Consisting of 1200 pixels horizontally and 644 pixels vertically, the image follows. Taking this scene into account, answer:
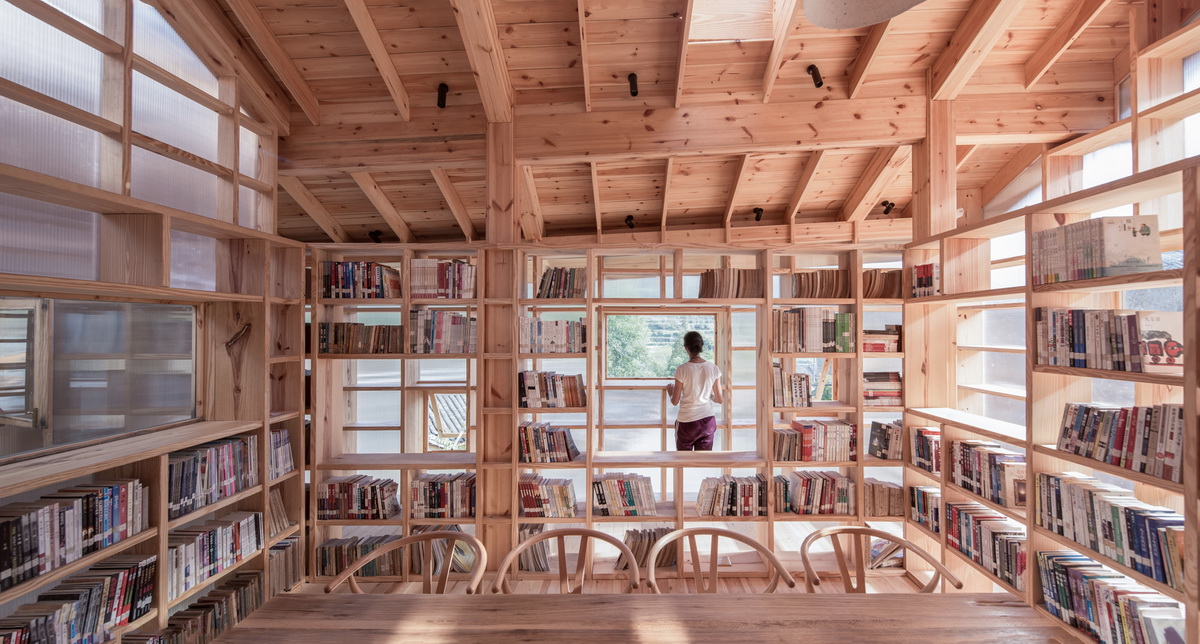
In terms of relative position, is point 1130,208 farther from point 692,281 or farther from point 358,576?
point 358,576

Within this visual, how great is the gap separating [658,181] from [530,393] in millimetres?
2574

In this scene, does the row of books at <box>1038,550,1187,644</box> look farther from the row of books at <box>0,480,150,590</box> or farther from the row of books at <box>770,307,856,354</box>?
the row of books at <box>0,480,150,590</box>

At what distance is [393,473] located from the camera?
5602mm

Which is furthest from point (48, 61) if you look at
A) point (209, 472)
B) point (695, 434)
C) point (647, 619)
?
point (695, 434)

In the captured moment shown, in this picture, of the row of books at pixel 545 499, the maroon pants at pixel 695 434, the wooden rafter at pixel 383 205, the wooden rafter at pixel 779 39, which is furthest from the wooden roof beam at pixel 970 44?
the wooden rafter at pixel 383 205

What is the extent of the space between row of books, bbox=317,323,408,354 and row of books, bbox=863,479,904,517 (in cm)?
325

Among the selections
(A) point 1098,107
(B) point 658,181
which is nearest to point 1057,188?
(A) point 1098,107

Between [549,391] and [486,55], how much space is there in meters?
2.05

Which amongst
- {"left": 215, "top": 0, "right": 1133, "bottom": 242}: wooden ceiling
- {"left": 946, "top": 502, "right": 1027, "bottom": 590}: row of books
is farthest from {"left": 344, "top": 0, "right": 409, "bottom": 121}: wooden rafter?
{"left": 946, "top": 502, "right": 1027, "bottom": 590}: row of books

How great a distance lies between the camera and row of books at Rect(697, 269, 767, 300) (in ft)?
12.8

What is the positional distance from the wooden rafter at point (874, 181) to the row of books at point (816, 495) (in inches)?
101

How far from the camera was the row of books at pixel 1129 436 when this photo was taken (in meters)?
2.04

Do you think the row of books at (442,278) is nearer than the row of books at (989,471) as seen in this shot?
No

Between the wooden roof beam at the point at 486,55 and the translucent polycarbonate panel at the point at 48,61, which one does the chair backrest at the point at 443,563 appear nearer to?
the translucent polycarbonate panel at the point at 48,61
